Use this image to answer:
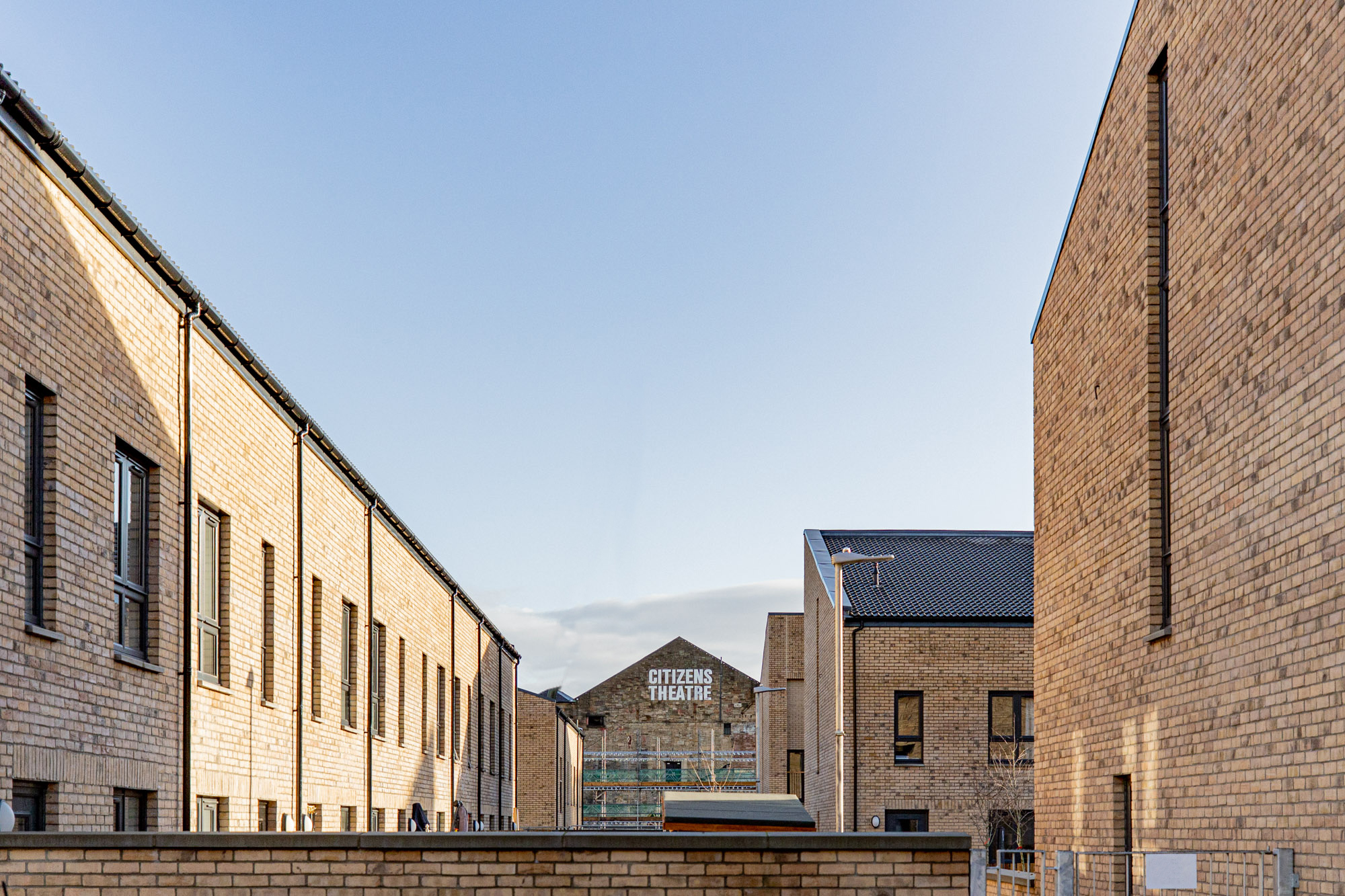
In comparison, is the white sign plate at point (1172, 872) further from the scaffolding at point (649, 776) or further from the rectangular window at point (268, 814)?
the scaffolding at point (649, 776)

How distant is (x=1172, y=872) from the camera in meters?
9.48

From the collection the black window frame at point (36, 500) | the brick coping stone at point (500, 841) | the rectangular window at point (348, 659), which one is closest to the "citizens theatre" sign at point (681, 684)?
the rectangular window at point (348, 659)

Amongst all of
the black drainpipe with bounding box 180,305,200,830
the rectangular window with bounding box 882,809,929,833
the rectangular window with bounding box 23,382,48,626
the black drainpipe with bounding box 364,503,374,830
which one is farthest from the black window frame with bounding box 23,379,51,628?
the rectangular window with bounding box 882,809,929,833

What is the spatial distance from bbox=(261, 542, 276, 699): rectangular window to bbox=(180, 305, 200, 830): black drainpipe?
303 centimetres

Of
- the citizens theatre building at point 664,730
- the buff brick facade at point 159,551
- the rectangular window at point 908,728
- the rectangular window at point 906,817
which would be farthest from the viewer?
the citizens theatre building at point 664,730

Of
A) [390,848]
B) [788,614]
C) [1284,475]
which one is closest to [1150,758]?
[1284,475]

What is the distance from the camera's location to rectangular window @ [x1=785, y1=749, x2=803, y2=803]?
52.8 metres

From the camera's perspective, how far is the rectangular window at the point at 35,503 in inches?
427

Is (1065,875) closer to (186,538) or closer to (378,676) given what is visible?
(186,538)

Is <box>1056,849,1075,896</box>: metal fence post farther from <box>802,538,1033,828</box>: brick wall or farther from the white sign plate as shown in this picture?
<box>802,538,1033,828</box>: brick wall

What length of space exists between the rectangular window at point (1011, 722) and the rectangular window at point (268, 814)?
21846 millimetres

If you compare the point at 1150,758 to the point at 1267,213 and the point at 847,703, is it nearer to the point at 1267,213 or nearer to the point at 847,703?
the point at 1267,213

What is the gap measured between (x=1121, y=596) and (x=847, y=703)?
21.0 metres

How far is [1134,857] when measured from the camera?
14148 mm
